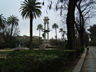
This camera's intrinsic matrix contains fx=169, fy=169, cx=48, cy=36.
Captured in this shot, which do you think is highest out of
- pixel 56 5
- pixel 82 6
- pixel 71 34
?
pixel 82 6

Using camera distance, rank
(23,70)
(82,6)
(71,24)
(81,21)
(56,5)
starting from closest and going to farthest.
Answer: (23,70), (56,5), (71,24), (82,6), (81,21)

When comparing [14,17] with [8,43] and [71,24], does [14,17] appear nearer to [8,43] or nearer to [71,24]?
[8,43]

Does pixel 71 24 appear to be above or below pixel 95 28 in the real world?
below

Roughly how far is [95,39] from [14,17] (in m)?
73.1

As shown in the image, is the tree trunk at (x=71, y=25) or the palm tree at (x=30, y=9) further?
the palm tree at (x=30, y=9)

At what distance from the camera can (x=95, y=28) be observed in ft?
412

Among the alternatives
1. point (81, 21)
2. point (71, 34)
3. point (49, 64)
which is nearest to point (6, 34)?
point (81, 21)

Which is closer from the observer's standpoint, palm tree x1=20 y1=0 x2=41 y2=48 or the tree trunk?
the tree trunk

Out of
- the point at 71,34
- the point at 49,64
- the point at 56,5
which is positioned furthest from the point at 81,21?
the point at 49,64

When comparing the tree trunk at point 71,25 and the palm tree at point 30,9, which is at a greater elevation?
the palm tree at point 30,9

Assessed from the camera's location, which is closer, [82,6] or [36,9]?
[82,6]

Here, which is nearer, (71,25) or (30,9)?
(71,25)

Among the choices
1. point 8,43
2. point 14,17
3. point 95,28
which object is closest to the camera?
point 8,43

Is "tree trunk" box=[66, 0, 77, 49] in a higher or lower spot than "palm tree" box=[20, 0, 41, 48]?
lower
